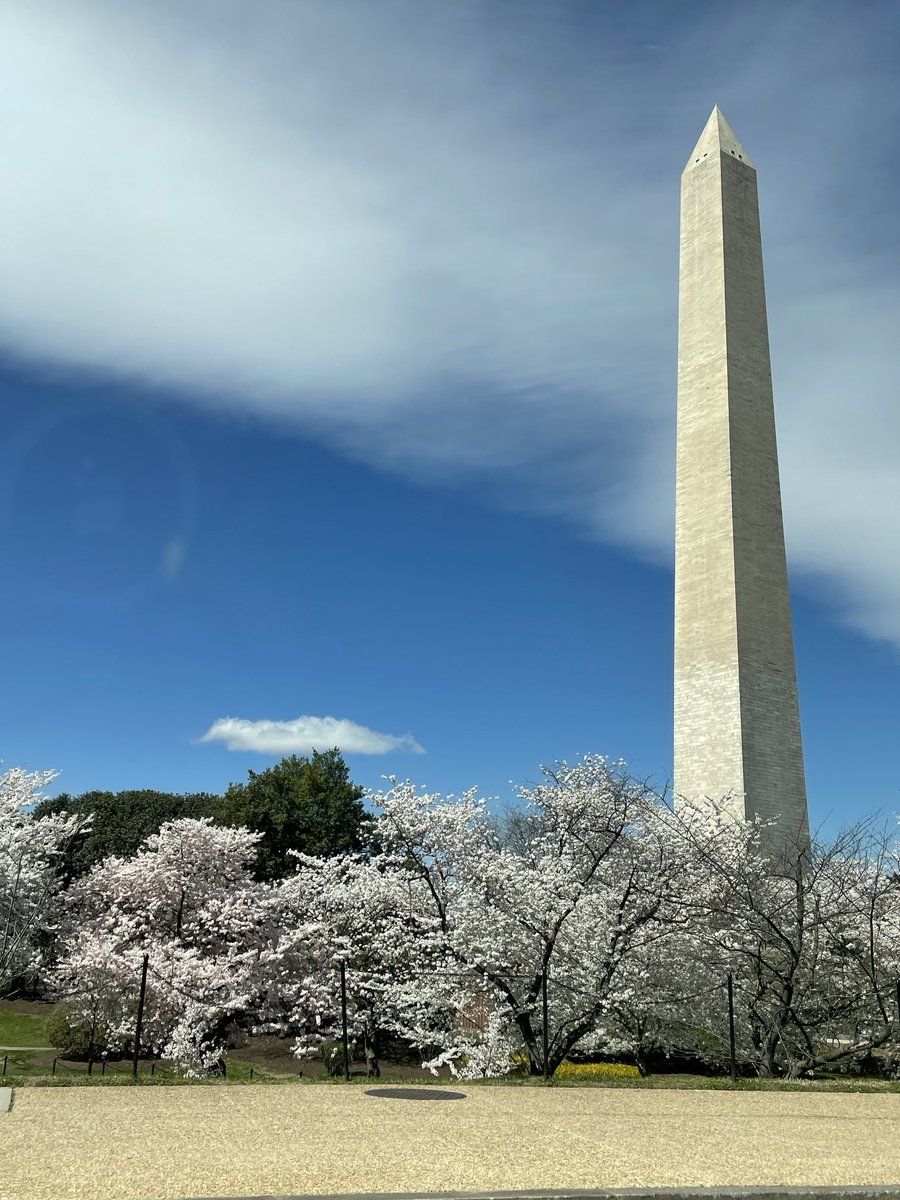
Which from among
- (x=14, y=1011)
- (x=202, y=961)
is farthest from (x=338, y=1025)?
(x=14, y=1011)

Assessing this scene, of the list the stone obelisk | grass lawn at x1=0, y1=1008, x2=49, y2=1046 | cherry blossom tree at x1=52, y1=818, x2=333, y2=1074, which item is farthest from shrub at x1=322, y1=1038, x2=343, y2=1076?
the stone obelisk

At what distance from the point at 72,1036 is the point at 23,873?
164 inches

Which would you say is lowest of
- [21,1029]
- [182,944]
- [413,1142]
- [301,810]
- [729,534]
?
[21,1029]

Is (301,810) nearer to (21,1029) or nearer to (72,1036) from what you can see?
(21,1029)

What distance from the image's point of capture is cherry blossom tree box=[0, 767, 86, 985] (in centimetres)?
2367

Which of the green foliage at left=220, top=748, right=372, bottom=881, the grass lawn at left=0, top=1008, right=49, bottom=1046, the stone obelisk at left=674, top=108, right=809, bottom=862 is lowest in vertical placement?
the grass lawn at left=0, top=1008, right=49, bottom=1046

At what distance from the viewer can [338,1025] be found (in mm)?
22469

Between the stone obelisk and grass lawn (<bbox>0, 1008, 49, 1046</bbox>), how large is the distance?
20.2 metres

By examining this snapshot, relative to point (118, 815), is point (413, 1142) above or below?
below

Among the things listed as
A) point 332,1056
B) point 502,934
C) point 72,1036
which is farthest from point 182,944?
point 502,934

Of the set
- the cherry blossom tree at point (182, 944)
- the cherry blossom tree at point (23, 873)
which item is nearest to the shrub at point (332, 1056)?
the cherry blossom tree at point (182, 944)

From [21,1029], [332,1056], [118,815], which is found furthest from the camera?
[118,815]

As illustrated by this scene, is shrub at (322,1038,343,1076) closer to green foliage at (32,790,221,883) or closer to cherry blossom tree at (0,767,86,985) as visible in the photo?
cherry blossom tree at (0,767,86,985)

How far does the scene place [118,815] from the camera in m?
45.5
